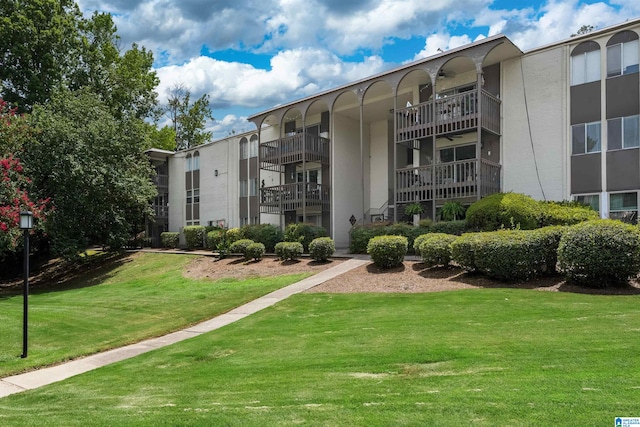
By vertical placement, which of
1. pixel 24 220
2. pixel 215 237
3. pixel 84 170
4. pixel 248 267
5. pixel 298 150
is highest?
pixel 298 150

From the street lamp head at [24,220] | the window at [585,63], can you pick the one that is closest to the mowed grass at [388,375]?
the street lamp head at [24,220]

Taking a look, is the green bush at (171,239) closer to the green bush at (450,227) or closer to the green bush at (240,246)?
the green bush at (240,246)

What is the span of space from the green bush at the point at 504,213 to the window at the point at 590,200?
2.23 metres

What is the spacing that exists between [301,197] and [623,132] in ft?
52.3

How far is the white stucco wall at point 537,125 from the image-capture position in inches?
718

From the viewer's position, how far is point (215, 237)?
29344 millimetres

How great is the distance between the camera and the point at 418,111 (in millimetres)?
21141

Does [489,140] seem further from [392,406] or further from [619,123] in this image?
[392,406]

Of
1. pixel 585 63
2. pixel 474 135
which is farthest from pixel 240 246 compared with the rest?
pixel 585 63

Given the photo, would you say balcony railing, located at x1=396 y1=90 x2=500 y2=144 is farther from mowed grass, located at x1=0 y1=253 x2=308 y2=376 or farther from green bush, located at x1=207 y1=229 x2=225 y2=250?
green bush, located at x1=207 y1=229 x2=225 y2=250

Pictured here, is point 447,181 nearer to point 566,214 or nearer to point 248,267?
point 566,214

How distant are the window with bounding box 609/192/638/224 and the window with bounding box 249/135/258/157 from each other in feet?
72.3

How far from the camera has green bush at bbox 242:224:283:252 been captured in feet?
84.1

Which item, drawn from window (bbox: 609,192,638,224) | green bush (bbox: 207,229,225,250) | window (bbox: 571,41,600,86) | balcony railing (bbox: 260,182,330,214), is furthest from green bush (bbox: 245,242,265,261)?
window (bbox: 571,41,600,86)
